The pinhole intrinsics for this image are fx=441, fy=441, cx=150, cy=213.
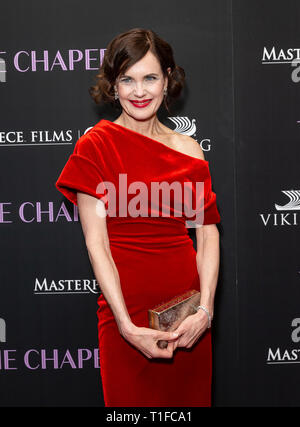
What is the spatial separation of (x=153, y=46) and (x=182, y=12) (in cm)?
76

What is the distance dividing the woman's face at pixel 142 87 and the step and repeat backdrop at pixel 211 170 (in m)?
0.64

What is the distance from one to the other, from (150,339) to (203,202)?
543mm

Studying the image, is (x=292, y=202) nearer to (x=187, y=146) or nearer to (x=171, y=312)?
(x=187, y=146)

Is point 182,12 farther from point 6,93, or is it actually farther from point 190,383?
point 190,383

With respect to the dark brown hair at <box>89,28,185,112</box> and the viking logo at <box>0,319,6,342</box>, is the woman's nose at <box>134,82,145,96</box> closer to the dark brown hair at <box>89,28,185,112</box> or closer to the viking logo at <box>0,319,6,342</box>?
the dark brown hair at <box>89,28,185,112</box>

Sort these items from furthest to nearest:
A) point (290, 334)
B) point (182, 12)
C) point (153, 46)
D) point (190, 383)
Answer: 1. point (290, 334)
2. point (182, 12)
3. point (190, 383)
4. point (153, 46)

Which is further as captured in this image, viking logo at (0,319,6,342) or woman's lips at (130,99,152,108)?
viking logo at (0,319,6,342)

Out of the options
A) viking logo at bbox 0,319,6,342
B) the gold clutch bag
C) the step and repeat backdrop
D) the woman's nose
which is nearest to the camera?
the gold clutch bag

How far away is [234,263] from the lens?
7.39 ft

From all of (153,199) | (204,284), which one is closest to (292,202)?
(204,284)

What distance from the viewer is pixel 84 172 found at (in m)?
1.47

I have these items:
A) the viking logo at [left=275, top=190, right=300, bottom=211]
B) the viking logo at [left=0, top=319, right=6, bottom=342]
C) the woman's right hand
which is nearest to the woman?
the woman's right hand

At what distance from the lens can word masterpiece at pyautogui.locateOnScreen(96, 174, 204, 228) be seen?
1479 mm
